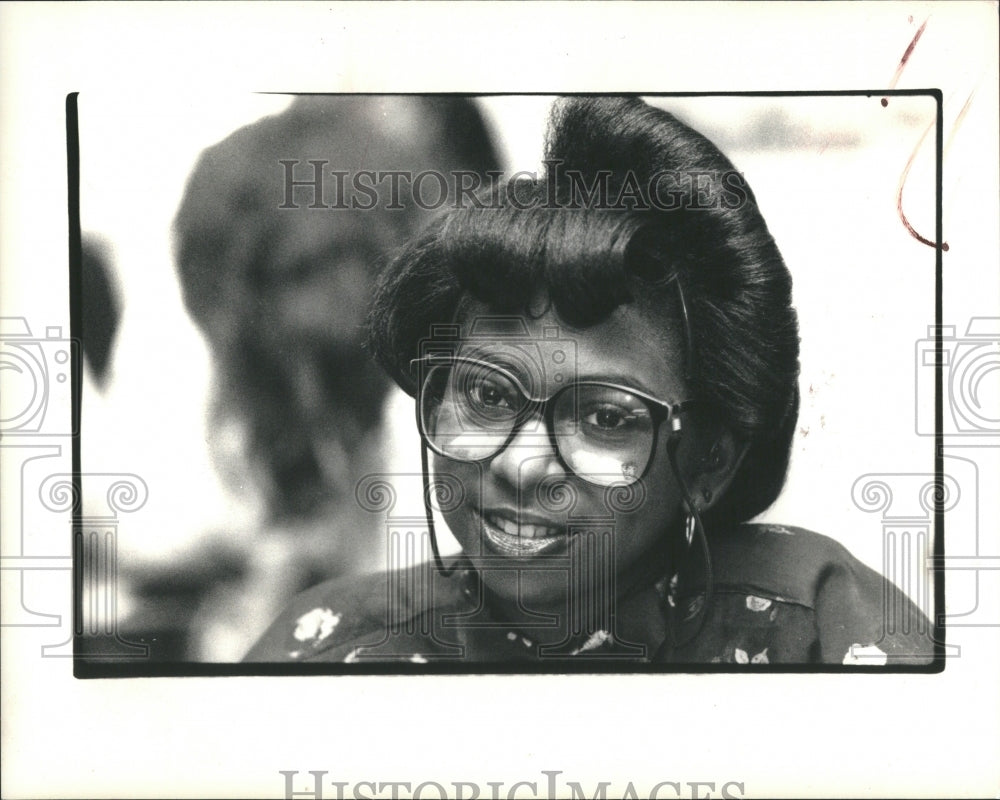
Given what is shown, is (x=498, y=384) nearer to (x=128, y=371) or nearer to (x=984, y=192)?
(x=128, y=371)

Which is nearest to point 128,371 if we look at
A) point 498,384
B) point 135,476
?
point 135,476

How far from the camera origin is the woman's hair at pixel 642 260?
1.31 metres

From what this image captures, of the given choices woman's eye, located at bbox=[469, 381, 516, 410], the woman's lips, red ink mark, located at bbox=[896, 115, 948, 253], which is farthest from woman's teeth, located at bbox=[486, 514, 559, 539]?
red ink mark, located at bbox=[896, 115, 948, 253]

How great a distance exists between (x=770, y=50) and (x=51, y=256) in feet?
3.18

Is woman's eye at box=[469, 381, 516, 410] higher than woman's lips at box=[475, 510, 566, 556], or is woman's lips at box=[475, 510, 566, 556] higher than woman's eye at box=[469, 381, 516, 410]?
woman's eye at box=[469, 381, 516, 410]

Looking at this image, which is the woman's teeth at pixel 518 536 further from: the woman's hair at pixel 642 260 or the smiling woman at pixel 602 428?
the woman's hair at pixel 642 260

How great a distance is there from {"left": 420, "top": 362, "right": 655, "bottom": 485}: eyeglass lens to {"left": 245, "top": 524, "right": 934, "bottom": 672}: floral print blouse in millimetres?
161

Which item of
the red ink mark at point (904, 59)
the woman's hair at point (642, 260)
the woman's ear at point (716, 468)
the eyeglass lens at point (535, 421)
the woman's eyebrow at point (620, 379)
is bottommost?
the woman's ear at point (716, 468)

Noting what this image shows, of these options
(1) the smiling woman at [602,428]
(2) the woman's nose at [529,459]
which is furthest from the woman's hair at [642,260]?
(2) the woman's nose at [529,459]

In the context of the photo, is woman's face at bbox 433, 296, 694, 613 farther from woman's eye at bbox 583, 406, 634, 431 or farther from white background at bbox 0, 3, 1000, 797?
white background at bbox 0, 3, 1000, 797

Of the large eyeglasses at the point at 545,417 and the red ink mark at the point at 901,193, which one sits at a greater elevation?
the red ink mark at the point at 901,193

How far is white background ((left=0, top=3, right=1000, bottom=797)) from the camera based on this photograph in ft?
4.39

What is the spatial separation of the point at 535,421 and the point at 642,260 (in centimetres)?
24

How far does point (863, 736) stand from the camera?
136 cm
